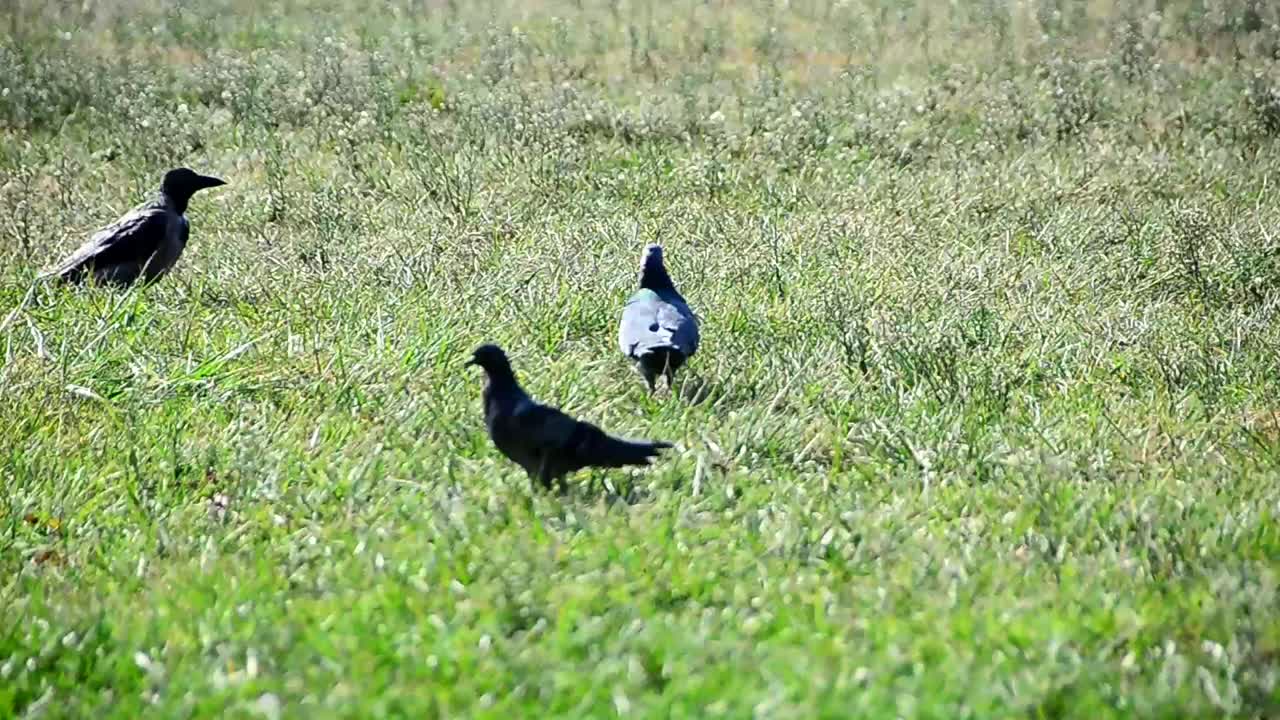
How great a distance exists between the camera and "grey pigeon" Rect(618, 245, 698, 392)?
18.8 feet

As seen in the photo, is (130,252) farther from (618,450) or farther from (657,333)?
(618,450)

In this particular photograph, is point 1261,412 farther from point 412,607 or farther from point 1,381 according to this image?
point 1,381

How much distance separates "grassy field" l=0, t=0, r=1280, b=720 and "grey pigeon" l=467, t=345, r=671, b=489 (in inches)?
4.7

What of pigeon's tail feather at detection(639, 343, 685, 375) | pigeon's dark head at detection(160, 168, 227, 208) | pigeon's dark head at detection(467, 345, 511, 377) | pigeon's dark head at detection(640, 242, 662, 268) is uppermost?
pigeon's dark head at detection(467, 345, 511, 377)

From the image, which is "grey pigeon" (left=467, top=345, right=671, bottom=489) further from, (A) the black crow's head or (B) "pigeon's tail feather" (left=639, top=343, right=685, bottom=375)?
(A) the black crow's head

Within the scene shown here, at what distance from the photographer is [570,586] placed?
394cm

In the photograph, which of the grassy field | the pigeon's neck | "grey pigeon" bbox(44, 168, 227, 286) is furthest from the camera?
"grey pigeon" bbox(44, 168, 227, 286)

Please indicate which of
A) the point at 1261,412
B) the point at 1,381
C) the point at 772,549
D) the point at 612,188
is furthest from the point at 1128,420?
the point at 612,188

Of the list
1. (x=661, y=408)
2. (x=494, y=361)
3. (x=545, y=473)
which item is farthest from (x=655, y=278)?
(x=545, y=473)

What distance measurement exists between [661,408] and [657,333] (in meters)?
0.31

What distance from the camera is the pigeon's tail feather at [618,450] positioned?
179 inches

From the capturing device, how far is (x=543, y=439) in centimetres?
463

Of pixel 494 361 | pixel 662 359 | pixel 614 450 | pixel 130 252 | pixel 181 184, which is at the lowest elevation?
pixel 130 252

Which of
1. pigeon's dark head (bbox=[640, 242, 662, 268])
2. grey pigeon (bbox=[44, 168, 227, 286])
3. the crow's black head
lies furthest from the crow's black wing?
the crow's black head
